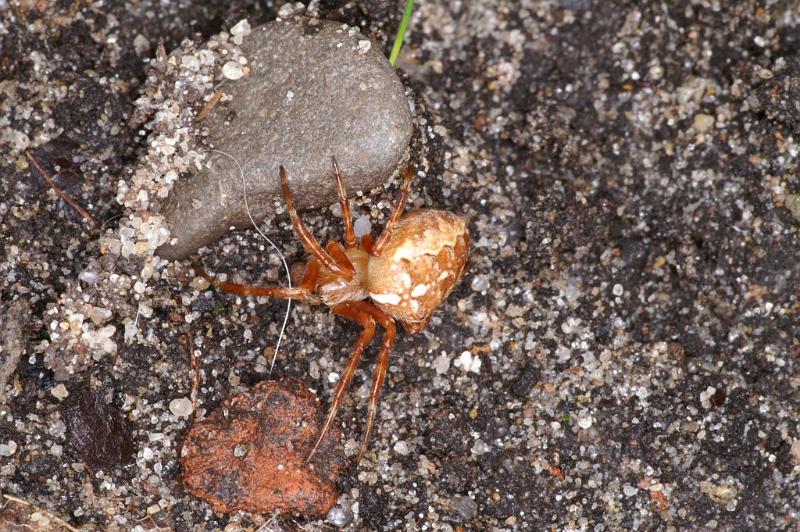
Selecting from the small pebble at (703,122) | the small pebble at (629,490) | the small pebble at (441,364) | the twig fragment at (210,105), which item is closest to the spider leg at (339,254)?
the small pebble at (441,364)

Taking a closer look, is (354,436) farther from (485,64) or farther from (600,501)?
(485,64)

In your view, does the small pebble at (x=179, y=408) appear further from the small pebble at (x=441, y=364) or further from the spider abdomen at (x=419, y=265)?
the small pebble at (x=441, y=364)

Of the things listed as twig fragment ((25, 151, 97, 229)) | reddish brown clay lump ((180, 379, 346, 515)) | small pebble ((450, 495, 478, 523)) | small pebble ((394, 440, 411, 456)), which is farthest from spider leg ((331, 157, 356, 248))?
small pebble ((450, 495, 478, 523))

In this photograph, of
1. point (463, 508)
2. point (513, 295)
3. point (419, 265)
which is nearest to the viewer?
point (419, 265)

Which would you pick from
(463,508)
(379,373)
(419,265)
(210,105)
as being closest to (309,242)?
(419,265)

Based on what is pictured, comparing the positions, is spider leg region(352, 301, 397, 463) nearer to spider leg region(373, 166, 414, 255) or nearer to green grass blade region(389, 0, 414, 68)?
spider leg region(373, 166, 414, 255)

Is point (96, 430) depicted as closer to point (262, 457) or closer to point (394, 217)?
point (262, 457)

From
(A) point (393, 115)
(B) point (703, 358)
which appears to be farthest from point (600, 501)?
(A) point (393, 115)
